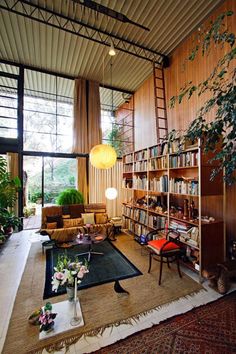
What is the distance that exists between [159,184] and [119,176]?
8.04 ft

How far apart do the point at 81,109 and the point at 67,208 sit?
10.0 ft

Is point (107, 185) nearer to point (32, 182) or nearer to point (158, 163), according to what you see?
point (32, 182)

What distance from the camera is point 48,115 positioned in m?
5.68

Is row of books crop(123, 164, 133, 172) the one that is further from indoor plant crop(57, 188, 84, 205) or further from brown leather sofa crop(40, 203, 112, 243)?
indoor plant crop(57, 188, 84, 205)

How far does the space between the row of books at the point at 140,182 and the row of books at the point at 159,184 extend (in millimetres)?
226

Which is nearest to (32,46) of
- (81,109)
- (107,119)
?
(81,109)

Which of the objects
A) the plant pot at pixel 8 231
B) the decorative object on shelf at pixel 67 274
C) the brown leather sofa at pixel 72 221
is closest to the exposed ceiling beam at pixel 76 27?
the brown leather sofa at pixel 72 221

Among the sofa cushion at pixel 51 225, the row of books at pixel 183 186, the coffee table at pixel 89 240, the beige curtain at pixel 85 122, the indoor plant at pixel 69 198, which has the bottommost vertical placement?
the coffee table at pixel 89 240

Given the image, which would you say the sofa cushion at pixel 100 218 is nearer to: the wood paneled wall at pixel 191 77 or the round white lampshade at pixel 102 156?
the round white lampshade at pixel 102 156

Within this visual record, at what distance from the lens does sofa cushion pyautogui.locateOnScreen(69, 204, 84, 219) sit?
4582mm

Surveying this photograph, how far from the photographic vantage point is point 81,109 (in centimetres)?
544

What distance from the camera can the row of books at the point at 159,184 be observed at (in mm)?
3494

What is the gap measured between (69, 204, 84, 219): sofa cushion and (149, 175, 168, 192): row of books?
77.5 inches

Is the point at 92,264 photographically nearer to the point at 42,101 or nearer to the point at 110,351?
the point at 110,351
